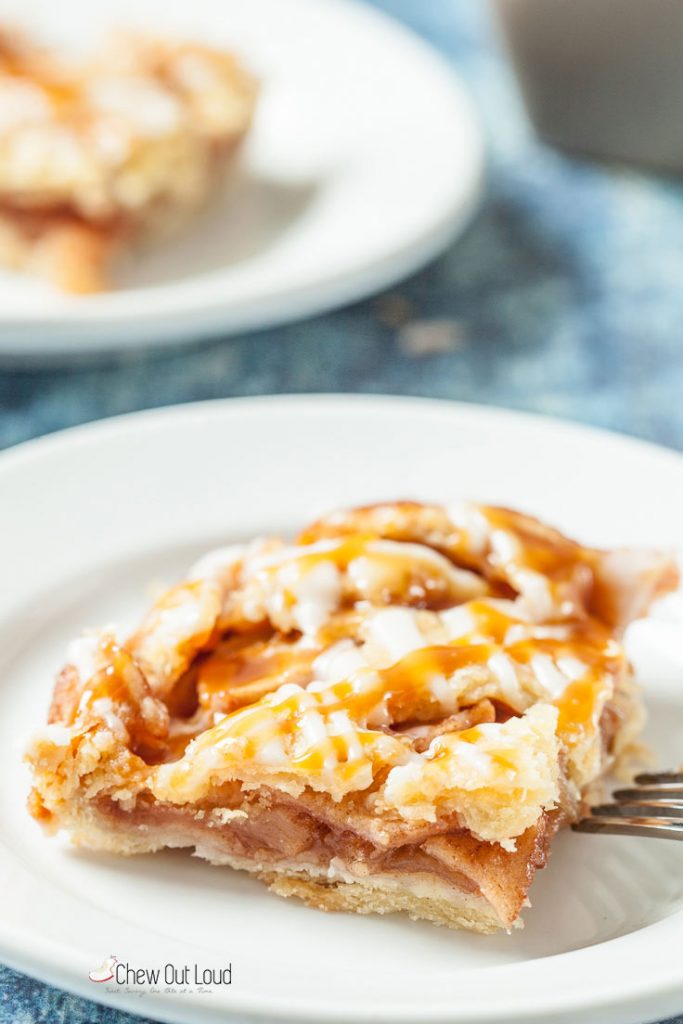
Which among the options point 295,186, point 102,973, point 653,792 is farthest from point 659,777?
point 295,186

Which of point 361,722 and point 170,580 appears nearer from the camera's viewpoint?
point 361,722

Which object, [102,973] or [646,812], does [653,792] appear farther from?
[102,973]

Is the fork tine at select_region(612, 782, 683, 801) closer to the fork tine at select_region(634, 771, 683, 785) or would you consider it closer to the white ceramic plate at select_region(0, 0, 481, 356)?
the fork tine at select_region(634, 771, 683, 785)

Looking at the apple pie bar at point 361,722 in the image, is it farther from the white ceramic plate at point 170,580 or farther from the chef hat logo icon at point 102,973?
the chef hat logo icon at point 102,973

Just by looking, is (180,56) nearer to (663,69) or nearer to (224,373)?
(224,373)

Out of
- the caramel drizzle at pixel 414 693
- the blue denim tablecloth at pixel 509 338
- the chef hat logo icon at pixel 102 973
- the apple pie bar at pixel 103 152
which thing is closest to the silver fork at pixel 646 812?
the caramel drizzle at pixel 414 693

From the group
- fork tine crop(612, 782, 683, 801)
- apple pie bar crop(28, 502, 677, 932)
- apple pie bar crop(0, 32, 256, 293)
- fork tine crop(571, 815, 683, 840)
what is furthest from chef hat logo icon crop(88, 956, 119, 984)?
apple pie bar crop(0, 32, 256, 293)
